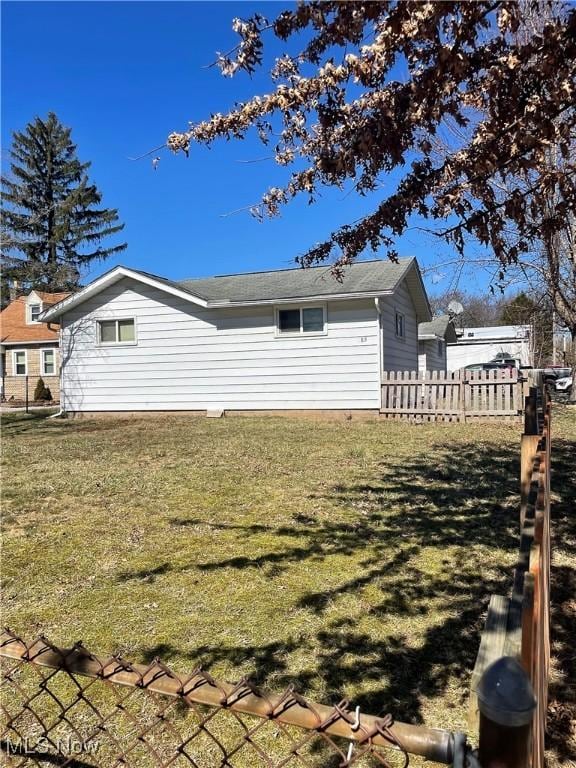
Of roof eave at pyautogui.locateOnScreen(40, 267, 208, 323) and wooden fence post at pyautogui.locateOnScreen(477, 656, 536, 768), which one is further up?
roof eave at pyautogui.locateOnScreen(40, 267, 208, 323)

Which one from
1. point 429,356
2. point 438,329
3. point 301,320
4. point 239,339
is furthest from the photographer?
point 438,329

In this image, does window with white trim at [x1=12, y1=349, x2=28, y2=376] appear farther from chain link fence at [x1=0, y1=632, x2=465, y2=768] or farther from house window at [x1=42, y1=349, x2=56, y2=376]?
chain link fence at [x1=0, y1=632, x2=465, y2=768]

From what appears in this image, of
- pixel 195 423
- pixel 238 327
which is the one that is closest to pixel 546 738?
pixel 195 423

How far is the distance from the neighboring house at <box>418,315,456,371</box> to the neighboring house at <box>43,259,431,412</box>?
5.72 meters

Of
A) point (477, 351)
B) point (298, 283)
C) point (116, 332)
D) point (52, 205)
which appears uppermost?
point (52, 205)

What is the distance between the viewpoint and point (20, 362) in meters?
27.0

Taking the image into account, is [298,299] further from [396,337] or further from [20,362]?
[20,362]

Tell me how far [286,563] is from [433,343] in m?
20.9

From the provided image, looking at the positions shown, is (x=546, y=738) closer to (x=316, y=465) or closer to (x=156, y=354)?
(x=316, y=465)

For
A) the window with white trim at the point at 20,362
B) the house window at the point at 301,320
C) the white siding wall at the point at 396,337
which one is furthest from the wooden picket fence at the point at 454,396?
the window with white trim at the point at 20,362

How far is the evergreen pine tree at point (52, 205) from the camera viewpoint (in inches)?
1538

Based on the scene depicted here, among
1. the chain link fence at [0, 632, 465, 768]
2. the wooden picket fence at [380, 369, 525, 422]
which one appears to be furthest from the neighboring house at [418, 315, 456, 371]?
the chain link fence at [0, 632, 465, 768]

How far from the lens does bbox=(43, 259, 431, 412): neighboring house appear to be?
1354 centimetres

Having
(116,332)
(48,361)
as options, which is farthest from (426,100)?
(48,361)
